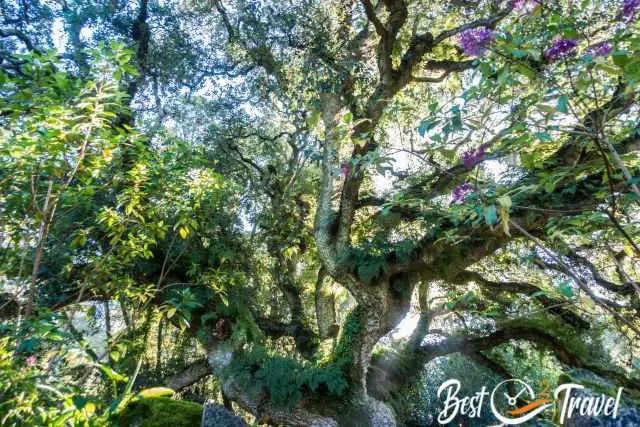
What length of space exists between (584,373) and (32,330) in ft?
8.76

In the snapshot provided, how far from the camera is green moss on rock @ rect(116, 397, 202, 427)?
1.78 metres

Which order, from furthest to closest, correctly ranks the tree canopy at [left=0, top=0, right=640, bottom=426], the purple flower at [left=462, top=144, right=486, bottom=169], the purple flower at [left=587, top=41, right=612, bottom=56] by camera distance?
1. the tree canopy at [left=0, top=0, right=640, bottom=426]
2. the purple flower at [left=462, top=144, right=486, bottom=169]
3. the purple flower at [left=587, top=41, right=612, bottom=56]

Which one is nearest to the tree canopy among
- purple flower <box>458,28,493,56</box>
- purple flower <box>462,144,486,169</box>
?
purple flower <box>462,144,486,169</box>

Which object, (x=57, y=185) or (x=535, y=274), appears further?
(x=535, y=274)

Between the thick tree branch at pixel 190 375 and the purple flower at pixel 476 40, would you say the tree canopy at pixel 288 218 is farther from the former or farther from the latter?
the purple flower at pixel 476 40

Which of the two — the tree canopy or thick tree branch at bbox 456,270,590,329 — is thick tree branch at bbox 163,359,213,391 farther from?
thick tree branch at bbox 456,270,590,329

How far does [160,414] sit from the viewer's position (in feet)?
5.96

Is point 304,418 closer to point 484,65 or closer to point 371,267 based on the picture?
point 371,267

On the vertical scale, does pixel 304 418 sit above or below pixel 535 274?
below

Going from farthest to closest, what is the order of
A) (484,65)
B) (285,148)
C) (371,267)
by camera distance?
(285,148), (371,267), (484,65)

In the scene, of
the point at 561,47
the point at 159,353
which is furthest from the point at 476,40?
the point at 159,353

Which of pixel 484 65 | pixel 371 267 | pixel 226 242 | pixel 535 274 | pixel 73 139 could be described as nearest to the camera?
pixel 484 65

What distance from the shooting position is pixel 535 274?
6.82 metres

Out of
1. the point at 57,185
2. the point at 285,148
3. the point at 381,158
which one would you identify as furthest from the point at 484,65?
the point at 285,148
